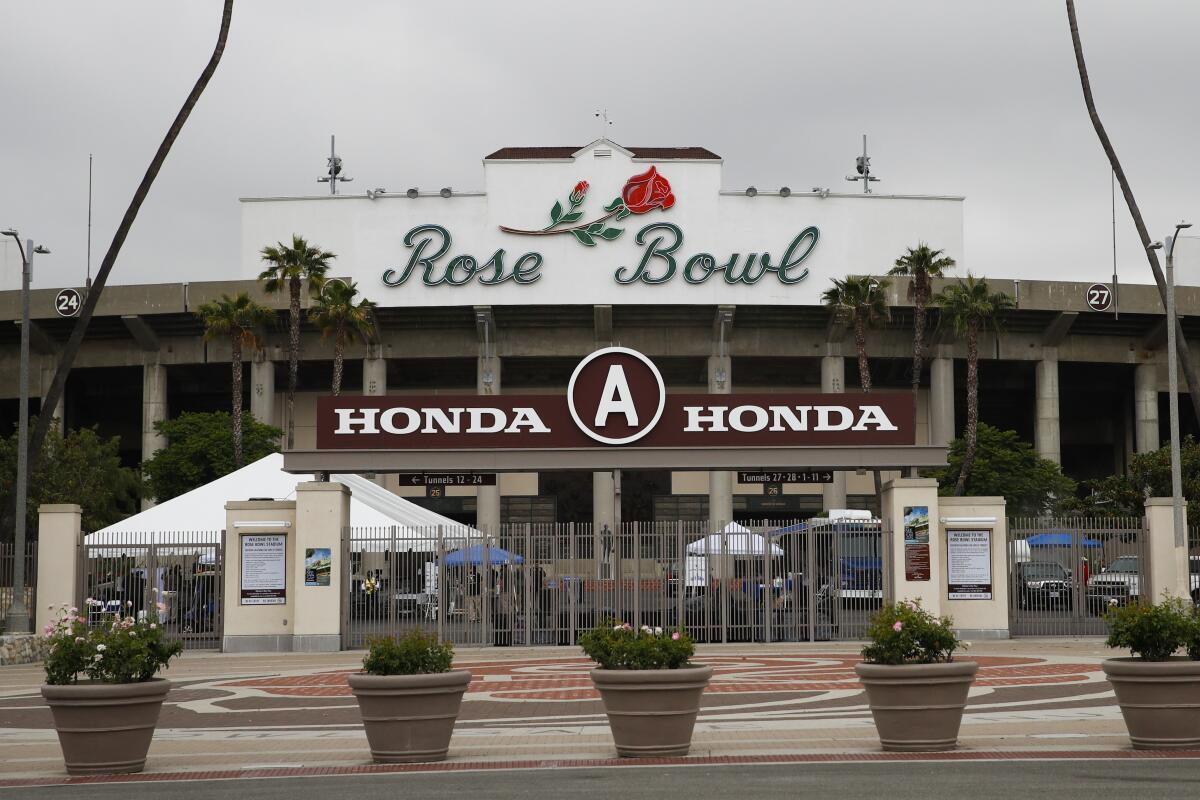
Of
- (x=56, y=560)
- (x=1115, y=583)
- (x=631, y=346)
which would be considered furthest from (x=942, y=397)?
(x=56, y=560)

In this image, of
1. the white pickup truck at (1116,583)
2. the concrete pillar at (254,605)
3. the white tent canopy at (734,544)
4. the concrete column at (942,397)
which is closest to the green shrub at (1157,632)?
the white tent canopy at (734,544)

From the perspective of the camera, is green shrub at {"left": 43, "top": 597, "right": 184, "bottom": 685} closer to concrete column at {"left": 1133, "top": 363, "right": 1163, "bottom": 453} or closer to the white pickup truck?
the white pickup truck

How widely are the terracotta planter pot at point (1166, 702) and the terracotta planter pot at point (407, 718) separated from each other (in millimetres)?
6123

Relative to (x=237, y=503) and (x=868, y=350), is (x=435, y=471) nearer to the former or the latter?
(x=237, y=503)

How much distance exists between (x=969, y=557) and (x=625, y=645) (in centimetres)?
1777

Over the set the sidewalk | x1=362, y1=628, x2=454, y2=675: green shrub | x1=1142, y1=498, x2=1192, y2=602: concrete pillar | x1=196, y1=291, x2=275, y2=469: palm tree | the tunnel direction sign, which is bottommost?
the sidewalk

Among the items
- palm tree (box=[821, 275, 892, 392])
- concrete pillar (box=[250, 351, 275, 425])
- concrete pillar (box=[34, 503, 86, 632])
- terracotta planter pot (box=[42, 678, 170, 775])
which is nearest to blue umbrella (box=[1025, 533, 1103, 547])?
concrete pillar (box=[34, 503, 86, 632])

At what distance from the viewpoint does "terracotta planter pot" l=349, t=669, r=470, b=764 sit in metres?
13.4

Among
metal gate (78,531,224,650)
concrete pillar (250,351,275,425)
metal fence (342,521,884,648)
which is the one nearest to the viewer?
metal fence (342,521,884,648)

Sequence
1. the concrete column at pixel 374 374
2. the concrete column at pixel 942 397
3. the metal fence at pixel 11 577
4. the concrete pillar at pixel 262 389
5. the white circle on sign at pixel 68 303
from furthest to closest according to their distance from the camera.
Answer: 1. the concrete pillar at pixel 262 389
2. the concrete column at pixel 942 397
3. the concrete column at pixel 374 374
4. the white circle on sign at pixel 68 303
5. the metal fence at pixel 11 577

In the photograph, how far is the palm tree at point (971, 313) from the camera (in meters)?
56.0

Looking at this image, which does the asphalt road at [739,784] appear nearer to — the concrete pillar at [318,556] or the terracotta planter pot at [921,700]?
the terracotta planter pot at [921,700]

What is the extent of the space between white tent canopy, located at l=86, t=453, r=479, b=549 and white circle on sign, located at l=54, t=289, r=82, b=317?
30.3 m

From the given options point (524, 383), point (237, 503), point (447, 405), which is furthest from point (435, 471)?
point (524, 383)
